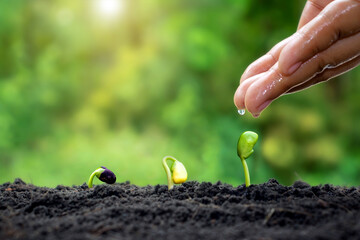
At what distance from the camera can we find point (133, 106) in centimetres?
378

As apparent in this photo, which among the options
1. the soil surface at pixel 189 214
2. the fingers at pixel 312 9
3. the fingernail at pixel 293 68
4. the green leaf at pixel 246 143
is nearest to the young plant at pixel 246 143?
the green leaf at pixel 246 143

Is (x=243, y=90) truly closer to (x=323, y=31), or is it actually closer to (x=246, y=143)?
(x=246, y=143)

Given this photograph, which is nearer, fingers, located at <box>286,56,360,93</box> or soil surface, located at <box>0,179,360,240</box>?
soil surface, located at <box>0,179,360,240</box>

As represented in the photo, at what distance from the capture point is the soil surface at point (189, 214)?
2.63 ft

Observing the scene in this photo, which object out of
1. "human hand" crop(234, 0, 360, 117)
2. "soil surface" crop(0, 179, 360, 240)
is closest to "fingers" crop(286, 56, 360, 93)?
"human hand" crop(234, 0, 360, 117)

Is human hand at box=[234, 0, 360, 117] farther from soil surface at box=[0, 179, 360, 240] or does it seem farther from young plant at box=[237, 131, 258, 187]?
soil surface at box=[0, 179, 360, 240]

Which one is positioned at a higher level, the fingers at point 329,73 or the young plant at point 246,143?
the fingers at point 329,73

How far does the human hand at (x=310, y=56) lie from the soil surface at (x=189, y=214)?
0.33 metres

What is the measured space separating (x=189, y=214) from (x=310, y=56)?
63 centimetres

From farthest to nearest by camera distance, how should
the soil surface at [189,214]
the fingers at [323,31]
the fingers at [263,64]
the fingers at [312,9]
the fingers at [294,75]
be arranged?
1. the fingers at [312,9]
2. the fingers at [263,64]
3. the fingers at [294,75]
4. the fingers at [323,31]
5. the soil surface at [189,214]

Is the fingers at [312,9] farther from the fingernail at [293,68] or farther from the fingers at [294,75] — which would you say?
the fingernail at [293,68]

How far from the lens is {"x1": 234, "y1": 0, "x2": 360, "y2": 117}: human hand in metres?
1.11

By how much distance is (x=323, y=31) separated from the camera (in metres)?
1.11

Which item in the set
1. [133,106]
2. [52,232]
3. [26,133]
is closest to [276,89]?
[52,232]
